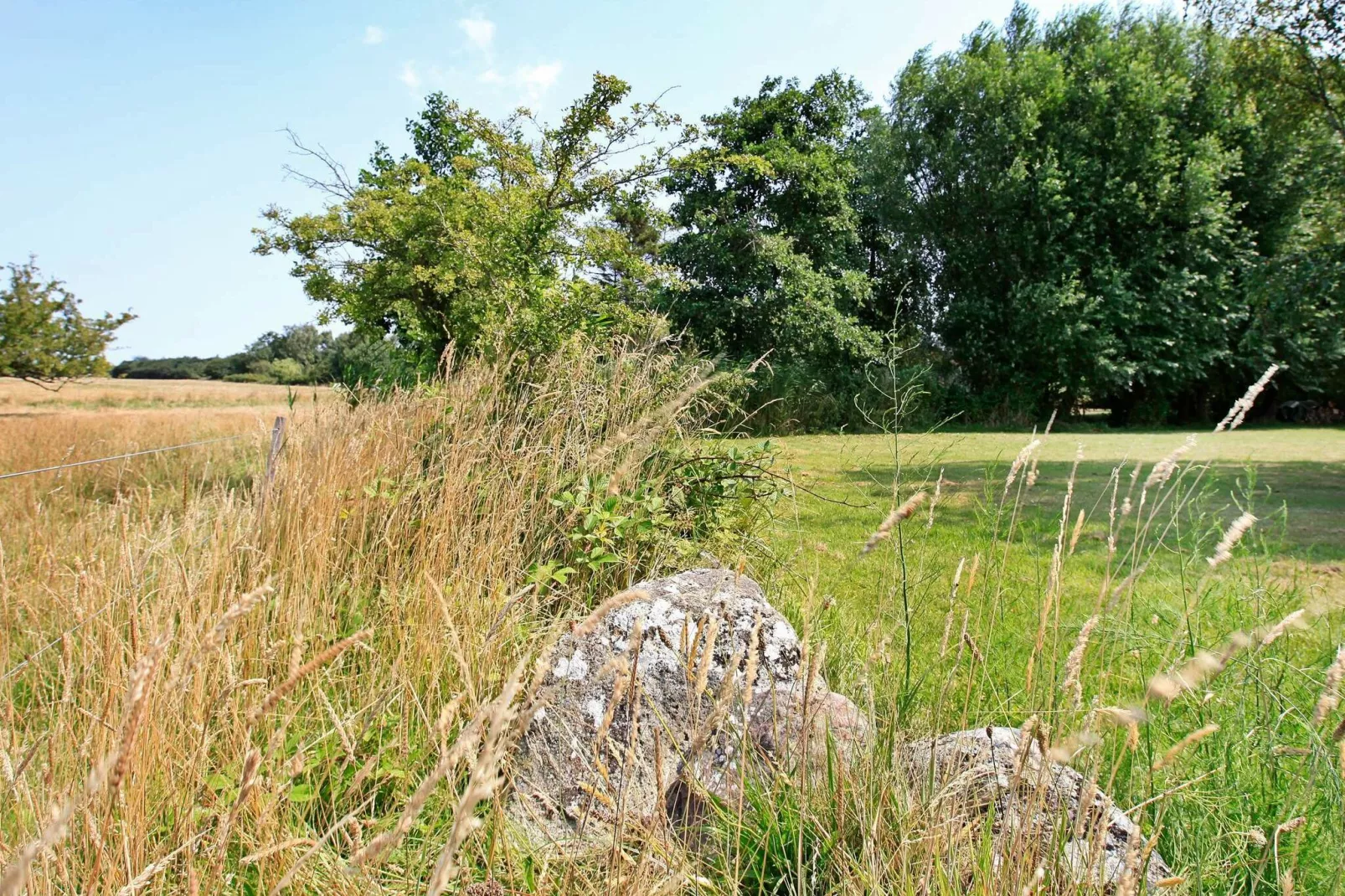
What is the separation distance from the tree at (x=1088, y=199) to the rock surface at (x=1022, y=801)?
1929cm

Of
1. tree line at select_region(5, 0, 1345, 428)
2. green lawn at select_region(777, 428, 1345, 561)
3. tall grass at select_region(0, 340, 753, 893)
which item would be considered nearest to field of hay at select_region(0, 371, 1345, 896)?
tall grass at select_region(0, 340, 753, 893)

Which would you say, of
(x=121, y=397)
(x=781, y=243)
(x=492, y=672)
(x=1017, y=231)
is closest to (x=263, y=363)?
(x=121, y=397)

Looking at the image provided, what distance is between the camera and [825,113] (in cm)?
1934

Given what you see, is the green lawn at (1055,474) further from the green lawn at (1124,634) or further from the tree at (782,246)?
the tree at (782,246)

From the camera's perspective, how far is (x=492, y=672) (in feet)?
7.08

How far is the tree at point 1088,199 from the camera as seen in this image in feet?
60.9

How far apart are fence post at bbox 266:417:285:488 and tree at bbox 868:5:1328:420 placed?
19334 mm

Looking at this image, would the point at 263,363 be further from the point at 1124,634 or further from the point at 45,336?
the point at 1124,634

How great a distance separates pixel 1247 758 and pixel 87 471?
30.8ft

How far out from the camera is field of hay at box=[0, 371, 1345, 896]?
3.99ft

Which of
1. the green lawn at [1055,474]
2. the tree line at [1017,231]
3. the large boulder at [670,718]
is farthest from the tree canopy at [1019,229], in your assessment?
the large boulder at [670,718]

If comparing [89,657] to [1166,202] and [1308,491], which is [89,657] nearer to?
[1308,491]

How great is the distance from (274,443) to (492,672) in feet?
5.32

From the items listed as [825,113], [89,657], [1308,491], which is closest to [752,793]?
[89,657]
